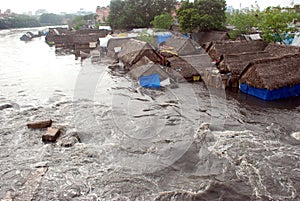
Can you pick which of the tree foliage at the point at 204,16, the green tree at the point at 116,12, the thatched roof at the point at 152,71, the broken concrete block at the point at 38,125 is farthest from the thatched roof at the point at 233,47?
the green tree at the point at 116,12

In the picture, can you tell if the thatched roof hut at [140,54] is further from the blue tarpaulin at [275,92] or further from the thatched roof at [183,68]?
the blue tarpaulin at [275,92]

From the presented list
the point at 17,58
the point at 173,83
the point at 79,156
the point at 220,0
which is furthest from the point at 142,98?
the point at 17,58

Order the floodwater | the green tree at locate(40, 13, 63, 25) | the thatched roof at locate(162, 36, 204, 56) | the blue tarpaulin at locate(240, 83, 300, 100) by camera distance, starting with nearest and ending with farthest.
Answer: the floodwater < the blue tarpaulin at locate(240, 83, 300, 100) < the thatched roof at locate(162, 36, 204, 56) < the green tree at locate(40, 13, 63, 25)

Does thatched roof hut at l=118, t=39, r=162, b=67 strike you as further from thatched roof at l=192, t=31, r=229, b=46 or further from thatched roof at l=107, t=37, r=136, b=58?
thatched roof at l=192, t=31, r=229, b=46

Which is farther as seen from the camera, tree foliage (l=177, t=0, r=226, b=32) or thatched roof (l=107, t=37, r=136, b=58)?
thatched roof (l=107, t=37, r=136, b=58)

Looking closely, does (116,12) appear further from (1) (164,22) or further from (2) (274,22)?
(2) (274,22)

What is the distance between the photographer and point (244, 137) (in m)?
10.5

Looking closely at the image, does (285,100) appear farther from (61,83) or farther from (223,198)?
(61,83)

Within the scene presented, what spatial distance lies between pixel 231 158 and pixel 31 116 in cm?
970

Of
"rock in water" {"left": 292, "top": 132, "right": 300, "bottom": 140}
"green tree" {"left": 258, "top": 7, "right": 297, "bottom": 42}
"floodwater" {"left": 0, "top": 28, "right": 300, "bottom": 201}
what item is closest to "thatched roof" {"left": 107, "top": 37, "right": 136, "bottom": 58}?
"floodwater" {"left": 0, "top": 28, "right": 300, "bottom": 201}

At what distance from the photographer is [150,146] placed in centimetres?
1027

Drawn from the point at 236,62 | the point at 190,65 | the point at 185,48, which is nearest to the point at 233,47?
the point at 185,48

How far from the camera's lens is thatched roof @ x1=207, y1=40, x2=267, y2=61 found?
69.1ft

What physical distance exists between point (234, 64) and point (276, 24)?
612cm
